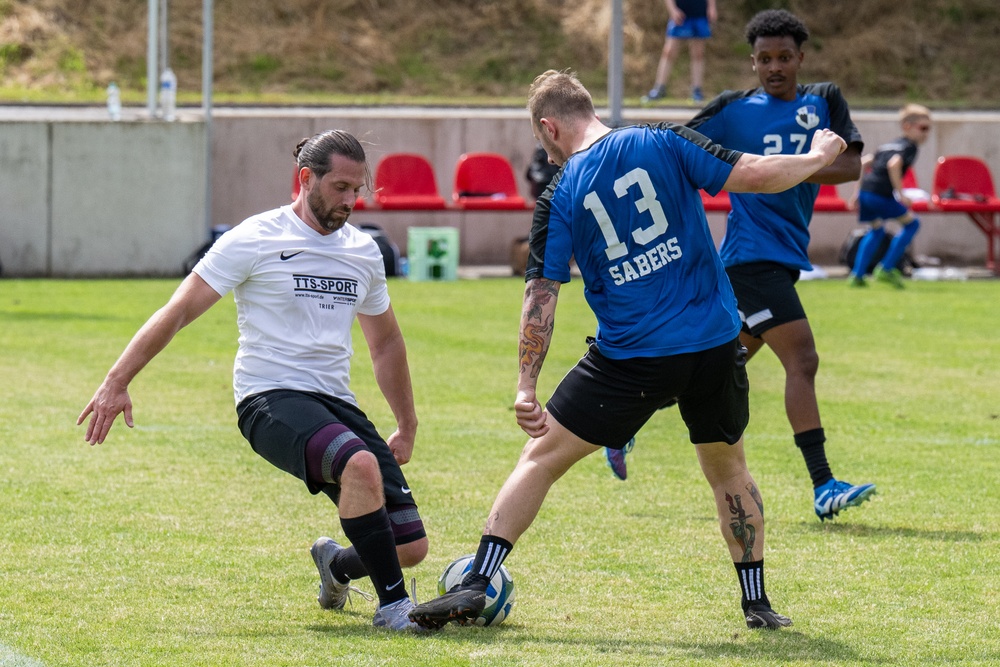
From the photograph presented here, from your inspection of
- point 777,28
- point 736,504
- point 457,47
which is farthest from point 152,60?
point 736,504

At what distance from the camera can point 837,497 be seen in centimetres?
688

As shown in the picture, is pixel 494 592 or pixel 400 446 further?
pixel 400 446

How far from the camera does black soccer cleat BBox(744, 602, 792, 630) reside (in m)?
5.21

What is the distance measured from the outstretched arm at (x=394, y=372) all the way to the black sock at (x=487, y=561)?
2.01 feet

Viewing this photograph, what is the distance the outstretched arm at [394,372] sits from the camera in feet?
18.3

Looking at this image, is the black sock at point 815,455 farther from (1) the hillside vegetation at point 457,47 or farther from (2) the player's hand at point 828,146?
(1) the hillside vegetation at point 457,47

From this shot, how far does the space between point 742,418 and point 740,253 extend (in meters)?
2.31

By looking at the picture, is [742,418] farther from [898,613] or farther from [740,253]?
[740,253]

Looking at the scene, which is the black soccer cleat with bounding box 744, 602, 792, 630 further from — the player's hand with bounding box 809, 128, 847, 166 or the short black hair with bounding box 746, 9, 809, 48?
the short black hair with bounding box 746, 9, 809, 48

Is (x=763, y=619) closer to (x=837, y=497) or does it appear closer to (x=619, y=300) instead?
(x=619, y=300)

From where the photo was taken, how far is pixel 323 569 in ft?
18.0

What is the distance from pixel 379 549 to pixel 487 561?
370mm

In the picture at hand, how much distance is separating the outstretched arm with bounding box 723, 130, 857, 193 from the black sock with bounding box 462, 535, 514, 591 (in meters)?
1.43

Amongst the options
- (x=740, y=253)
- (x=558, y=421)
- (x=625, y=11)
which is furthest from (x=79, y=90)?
(x=558, y=421)
